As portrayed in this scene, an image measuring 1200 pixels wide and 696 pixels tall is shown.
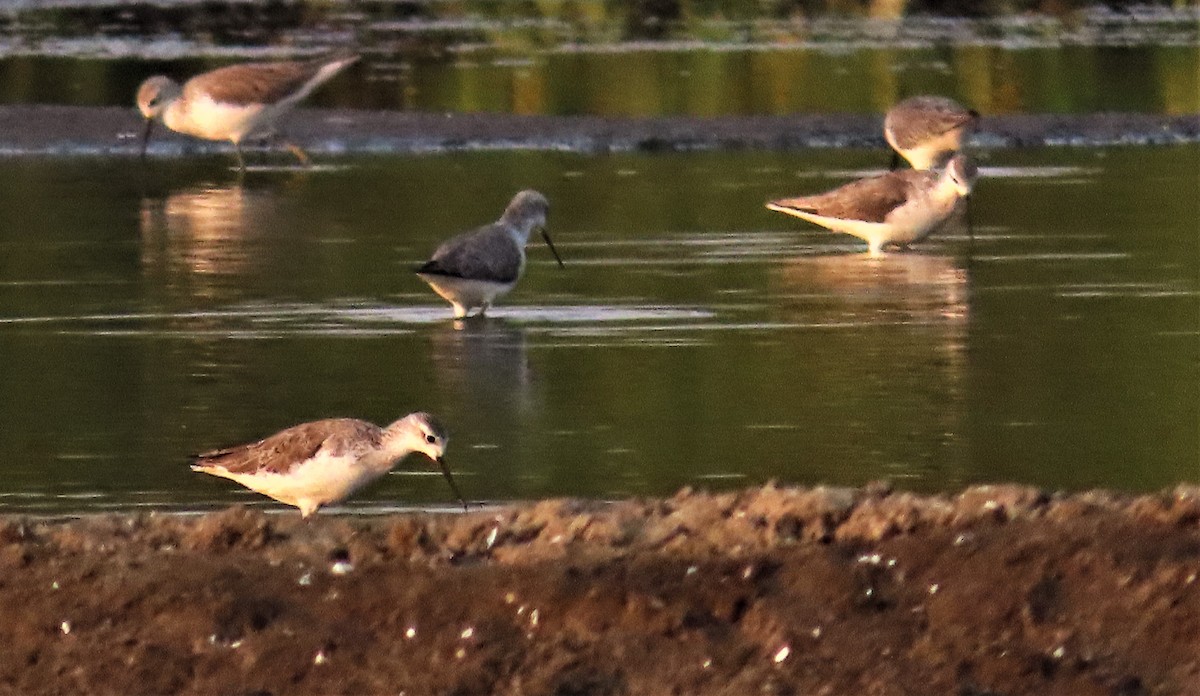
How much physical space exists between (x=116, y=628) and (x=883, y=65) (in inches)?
948

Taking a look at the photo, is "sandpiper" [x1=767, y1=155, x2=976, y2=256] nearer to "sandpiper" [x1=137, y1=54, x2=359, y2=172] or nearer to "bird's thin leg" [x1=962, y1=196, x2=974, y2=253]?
"bird's thin leg" [x1=962, y1=196, x2=974, y2=253]

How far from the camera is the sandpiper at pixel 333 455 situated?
8750 millimetres

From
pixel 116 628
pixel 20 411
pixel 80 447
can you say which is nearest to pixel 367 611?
pixel 116 628

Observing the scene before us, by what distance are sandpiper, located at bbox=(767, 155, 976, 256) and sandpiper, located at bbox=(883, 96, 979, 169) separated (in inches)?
127

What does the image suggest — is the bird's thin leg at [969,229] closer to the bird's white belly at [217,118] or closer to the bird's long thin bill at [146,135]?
the bird's white belly at [217,118]

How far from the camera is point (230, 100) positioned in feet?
75.1

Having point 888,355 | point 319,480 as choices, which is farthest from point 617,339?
point 319,480

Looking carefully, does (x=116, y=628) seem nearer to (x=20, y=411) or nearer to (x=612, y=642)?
(x=612, y=642)

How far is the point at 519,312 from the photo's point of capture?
47.7ft

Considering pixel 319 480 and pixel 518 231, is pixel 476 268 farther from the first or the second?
pixel 319 480

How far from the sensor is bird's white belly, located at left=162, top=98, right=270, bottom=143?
2289cm

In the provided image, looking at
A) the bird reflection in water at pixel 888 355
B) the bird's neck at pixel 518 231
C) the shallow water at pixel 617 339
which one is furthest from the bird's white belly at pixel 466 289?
the bird reflection in water at pixel 888 355

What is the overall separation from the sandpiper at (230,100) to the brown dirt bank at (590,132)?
713 mm

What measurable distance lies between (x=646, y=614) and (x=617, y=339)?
619 cm
